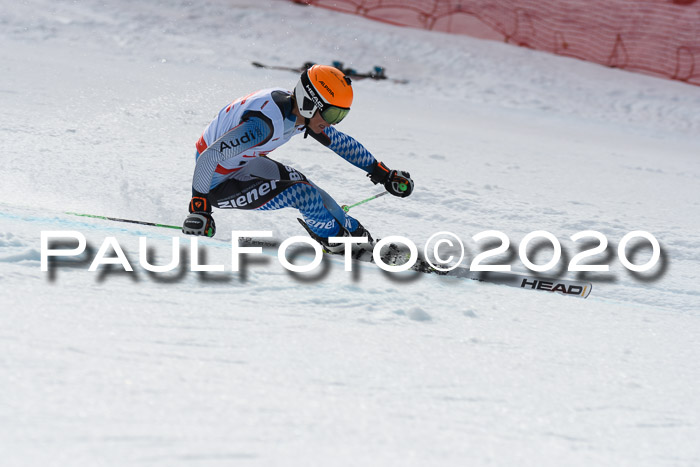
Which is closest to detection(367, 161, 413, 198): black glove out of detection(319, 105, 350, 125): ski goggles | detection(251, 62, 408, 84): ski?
detection(319, 105, 350, 125): ski goggles

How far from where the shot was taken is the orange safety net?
38.3 ft

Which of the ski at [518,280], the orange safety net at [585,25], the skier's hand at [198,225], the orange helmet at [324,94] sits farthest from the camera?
the orange safety net at [585,25]

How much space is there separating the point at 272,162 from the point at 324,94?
0.69 meters

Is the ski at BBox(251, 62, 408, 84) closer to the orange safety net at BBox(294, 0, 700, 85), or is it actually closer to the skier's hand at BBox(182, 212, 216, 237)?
the orange safety net at BBox(294, 0, 700, 85)

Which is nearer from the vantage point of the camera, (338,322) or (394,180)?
(338,322)

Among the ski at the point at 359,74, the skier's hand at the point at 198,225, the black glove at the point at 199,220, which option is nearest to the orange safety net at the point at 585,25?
the ski at the point at 359,74

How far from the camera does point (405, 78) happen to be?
1111cm

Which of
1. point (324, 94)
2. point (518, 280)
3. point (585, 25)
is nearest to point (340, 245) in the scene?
point (324, 94)

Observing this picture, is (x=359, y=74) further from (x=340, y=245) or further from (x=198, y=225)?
(x=198, y=225)

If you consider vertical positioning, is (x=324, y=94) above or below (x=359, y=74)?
below

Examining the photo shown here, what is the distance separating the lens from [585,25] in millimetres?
12352

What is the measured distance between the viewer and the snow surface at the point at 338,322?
1.85m

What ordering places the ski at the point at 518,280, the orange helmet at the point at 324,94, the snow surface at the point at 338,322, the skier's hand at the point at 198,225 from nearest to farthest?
the snow surface at the point at 338,322 < the skier's hand at the point at 198,225 < the orange helmet at the point at 324,94 < the ski at the point at 518,280

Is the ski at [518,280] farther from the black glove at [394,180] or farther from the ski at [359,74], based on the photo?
the ski at [359,74]
